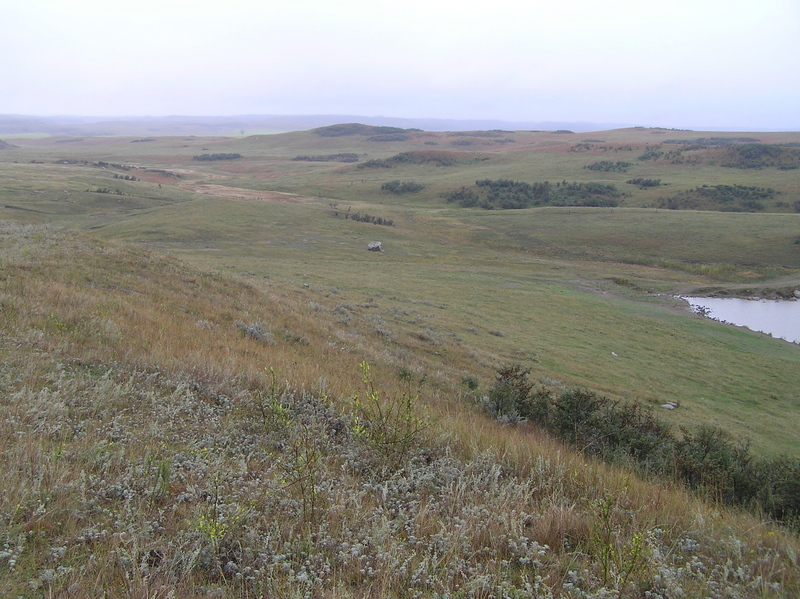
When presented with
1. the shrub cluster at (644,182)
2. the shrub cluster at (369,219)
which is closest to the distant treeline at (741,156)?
the shrub cluster at (644,182)

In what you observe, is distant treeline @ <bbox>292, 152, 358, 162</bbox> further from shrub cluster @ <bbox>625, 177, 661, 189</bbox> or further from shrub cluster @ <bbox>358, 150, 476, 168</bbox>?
shrub cluster @ <bbox>625, 177, 661, 189</bbox>

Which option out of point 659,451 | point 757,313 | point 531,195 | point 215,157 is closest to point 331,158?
point 215,157

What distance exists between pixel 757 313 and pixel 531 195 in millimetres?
44819

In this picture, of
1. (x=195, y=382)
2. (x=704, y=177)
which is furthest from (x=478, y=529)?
(x=704, y=177)

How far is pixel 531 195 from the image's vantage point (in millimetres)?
74188

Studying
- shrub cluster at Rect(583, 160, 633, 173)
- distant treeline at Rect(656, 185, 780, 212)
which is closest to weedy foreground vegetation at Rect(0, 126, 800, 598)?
distant treeline at Rect(656, 185, 780, 212)

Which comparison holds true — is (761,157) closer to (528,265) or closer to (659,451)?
(528,265)

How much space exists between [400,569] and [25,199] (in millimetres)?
62582

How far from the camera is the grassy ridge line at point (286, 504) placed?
300 centimetres

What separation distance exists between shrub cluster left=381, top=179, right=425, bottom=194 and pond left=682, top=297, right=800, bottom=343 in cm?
5179

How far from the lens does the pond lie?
30188mm

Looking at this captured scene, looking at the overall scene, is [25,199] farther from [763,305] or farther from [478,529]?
[763,305]

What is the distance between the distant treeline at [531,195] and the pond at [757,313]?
35.5 meters

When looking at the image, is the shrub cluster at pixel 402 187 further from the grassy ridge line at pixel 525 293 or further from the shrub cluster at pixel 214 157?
the shrub cluster at pixel 214 157
